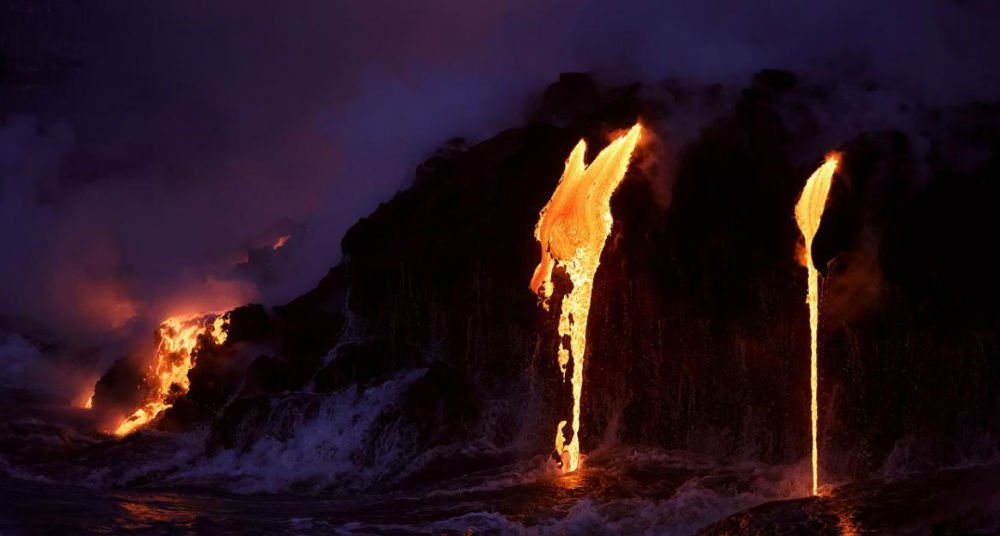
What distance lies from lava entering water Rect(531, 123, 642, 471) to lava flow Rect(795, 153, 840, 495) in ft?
7.82

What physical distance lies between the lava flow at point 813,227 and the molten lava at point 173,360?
10.5 metres

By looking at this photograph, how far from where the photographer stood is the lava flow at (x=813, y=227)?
11.9 metres

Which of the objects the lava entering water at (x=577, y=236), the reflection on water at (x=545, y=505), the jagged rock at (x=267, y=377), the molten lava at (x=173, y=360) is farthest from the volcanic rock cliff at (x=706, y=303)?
the molten lava at (x=173, y=360)

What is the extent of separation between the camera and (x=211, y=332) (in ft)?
61.1

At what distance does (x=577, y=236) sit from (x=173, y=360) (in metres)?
9.68

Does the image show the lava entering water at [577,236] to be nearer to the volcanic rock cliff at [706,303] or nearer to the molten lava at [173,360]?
the volcanic rock cliff at [706,303]

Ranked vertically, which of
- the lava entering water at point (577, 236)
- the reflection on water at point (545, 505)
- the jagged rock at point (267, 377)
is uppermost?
the lava entering water at point (577, 236)

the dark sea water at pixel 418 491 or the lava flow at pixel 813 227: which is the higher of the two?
the lava flow at pixel 813 227

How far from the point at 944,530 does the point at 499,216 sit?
984 cm

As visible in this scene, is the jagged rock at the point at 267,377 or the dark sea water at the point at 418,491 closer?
the dark sea water at the point at 418,491

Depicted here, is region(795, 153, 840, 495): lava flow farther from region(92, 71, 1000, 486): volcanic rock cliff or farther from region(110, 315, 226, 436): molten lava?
region(110, 315, 226, 436): molten lava

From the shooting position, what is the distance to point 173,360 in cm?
1978

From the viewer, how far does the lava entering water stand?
13555 mm

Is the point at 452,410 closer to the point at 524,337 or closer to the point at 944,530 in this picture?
the point at 524,337
